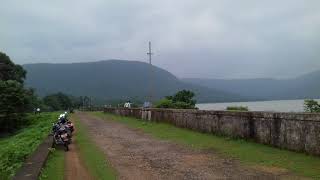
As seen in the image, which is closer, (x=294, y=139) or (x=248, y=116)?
(x=294, y=139)

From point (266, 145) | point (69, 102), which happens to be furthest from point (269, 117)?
point (69, 102)

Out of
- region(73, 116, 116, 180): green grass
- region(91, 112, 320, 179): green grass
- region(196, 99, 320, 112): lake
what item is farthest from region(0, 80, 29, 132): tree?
region(91, 112, 320, 179): green grass

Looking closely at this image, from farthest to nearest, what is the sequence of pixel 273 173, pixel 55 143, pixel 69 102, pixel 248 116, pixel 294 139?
pixel 69 102, pixel 55 143, pixel 248 116, pixel 294 139, pixel 273 173

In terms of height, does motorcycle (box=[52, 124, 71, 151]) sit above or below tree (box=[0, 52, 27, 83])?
below

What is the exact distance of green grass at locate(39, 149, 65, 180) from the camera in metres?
10.9

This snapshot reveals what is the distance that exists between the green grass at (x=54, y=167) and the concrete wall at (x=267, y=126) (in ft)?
18.7

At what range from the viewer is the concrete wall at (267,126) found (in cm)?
1177

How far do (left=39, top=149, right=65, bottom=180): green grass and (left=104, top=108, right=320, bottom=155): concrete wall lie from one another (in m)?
5.70

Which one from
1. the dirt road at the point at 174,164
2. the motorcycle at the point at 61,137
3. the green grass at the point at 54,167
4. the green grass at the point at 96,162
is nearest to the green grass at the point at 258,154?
the dirt road at the point at 174,164

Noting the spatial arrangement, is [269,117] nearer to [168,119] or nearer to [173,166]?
[173,166]

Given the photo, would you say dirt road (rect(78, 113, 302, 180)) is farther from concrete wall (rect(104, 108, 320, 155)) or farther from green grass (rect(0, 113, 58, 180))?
green grass (rect(0, 113, 58, 180))

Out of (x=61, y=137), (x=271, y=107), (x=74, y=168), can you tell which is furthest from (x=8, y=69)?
(x=74, y=168)

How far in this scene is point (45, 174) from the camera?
36.9 ft

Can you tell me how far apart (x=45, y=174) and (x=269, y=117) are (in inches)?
252
